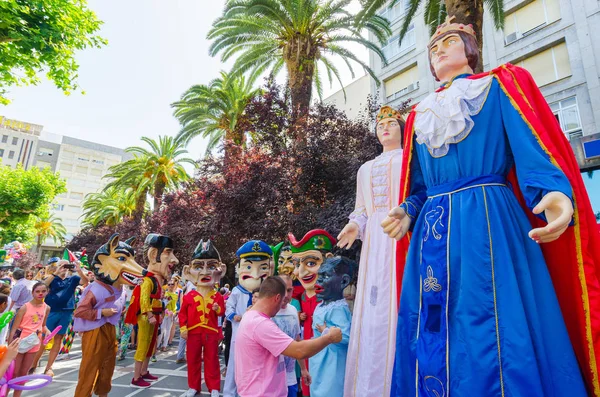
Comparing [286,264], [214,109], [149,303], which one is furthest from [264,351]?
[214,109]

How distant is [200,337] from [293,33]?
361 inches

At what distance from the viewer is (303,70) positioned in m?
10.6

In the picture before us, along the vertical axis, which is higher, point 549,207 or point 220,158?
point 220,158

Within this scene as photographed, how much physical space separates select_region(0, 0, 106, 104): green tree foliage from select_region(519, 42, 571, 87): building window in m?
15.4

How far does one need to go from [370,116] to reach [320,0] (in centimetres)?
470

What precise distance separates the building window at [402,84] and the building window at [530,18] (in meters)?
4.57

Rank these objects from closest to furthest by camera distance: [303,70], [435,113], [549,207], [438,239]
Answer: [549,207] < [438,239] < [435,113] < [303,70]

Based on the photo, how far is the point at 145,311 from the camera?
17.5 feet

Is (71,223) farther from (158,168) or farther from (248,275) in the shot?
(248,275)

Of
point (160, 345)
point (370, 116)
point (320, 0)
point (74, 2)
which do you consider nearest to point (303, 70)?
point (320, 0)

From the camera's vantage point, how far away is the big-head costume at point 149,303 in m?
5.37

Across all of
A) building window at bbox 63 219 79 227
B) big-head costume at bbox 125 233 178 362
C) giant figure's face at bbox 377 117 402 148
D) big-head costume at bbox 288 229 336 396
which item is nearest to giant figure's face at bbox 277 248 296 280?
big-head costume at bbox 288 229 336 396

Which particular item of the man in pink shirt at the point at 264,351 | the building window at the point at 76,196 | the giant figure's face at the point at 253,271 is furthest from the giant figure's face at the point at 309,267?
the building window at the point at 76,196

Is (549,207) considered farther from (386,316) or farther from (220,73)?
(220,73)
